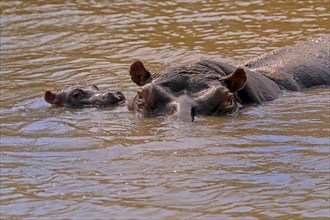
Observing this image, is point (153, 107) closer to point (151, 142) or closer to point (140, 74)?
point (140, 74)

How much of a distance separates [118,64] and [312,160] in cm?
515

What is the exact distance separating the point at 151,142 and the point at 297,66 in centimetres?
316

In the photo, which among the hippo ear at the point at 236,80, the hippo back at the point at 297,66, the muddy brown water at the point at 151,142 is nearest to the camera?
A: the muddy brown water at the point at 151,142

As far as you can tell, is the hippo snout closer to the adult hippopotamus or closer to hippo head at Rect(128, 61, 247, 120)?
the adult hippopotamus

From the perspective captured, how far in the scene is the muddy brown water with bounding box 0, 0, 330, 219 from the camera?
17.9ft

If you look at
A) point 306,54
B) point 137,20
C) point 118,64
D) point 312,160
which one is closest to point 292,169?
point 312,160

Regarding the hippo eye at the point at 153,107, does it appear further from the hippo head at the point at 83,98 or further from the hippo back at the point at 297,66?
the hippo back at the point at 297,66

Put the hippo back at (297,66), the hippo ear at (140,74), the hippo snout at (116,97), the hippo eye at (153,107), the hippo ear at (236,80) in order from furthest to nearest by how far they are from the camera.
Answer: the hippo back at (297,66) < the hippo snout at (116,97) < the hippo ear at (140,74) < the hippo ear at (236,80) < the hippo eye at (153,107)

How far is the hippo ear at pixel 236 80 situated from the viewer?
8.17 metres

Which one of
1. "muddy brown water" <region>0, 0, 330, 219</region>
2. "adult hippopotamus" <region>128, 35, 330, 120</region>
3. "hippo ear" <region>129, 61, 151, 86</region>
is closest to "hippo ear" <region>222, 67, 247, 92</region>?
"adult hippopotamus" <region>128, 35, 330, 120</region>

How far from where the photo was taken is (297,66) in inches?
383

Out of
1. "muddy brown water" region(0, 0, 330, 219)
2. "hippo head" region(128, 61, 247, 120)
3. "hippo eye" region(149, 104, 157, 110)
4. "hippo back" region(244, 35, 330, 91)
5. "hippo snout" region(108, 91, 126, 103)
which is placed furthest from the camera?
"hippo back" region(244, 35, 330, 91)

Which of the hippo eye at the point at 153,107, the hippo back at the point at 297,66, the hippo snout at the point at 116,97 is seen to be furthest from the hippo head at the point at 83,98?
the hippo back at the point at 297,66

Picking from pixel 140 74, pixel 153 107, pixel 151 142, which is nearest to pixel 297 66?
pixel 140 74
